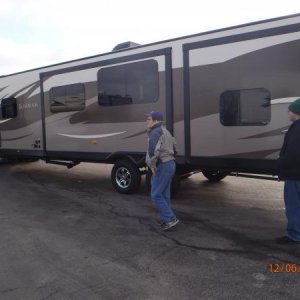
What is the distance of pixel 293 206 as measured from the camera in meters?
5.00

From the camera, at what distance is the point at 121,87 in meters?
8.07

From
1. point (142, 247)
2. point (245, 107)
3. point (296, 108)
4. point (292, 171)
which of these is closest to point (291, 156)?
point (292, 171)

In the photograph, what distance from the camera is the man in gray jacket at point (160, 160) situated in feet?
18.5

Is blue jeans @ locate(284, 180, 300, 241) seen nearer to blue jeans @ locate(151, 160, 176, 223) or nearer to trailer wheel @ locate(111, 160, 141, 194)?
blue jeans @ locate(151, 160, 176, 223)

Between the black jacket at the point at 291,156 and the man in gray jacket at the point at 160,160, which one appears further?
the man in gray jacket at the point at 160,160

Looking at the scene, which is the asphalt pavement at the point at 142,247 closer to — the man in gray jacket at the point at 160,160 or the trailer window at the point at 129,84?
the man in gray jacket at the point at 160,160

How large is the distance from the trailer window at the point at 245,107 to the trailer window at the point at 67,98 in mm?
3622

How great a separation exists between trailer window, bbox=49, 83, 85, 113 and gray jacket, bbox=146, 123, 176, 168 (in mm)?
3655

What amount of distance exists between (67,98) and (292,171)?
5.88 metres

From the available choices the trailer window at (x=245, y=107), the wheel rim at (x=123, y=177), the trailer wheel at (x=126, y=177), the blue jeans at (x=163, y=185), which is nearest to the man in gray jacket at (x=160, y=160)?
the blue jeans at (x=163, y=185)

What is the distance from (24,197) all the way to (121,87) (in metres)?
3.10

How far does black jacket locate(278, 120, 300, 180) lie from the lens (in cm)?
481

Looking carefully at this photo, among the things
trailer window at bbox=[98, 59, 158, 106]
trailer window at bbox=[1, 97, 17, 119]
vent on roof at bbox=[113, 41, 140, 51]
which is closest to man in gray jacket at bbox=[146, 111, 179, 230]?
trailer window at bbox=[98, 59, 158, 106]

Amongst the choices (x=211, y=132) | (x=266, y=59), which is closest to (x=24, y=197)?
(x=211, y=132)
